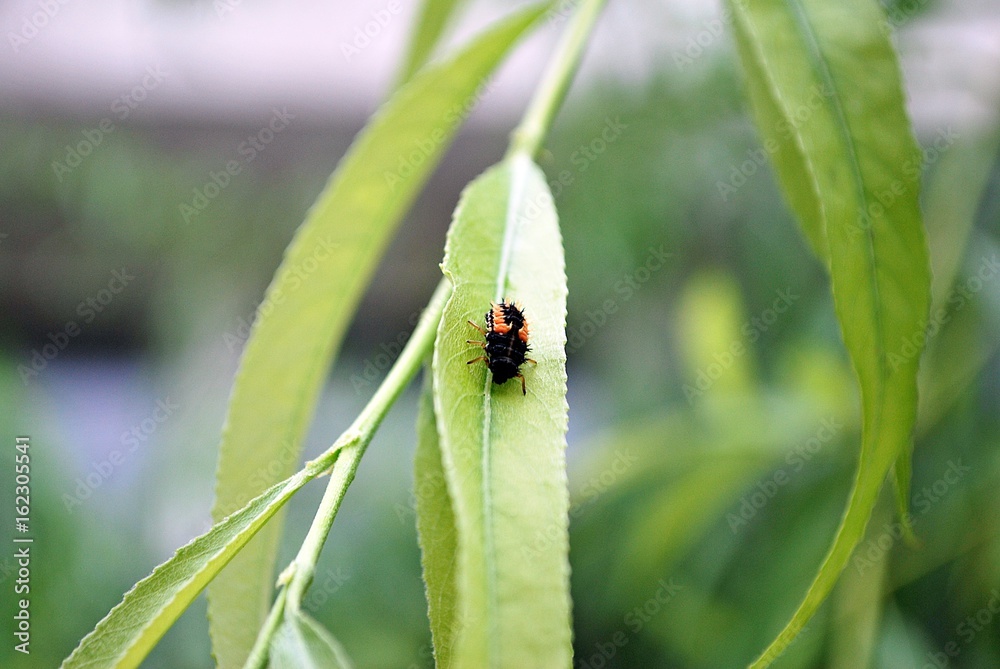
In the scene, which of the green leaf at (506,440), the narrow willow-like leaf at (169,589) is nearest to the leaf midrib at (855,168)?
the green leaf at (506,440)

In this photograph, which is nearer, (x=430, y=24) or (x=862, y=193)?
(x=862, y=193)

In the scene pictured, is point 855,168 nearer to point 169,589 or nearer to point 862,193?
point 862,193

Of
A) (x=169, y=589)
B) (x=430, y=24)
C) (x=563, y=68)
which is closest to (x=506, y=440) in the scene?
(x=169, y=589)

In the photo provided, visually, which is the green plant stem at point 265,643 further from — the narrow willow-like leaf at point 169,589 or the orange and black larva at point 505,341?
Result: the orange and black larva at point 505,341

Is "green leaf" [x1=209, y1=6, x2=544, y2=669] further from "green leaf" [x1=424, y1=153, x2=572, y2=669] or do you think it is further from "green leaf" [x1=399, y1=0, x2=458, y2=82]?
"green leaf" [x1=399, y1=0, x2=458, y2=82]

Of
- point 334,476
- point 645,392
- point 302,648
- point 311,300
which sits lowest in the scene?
point 302,648

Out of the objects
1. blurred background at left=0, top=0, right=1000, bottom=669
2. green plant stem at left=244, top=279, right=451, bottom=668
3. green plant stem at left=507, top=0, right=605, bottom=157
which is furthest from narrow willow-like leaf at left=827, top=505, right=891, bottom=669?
green plant stem at left=244, top=279, right=451, bottom=668
